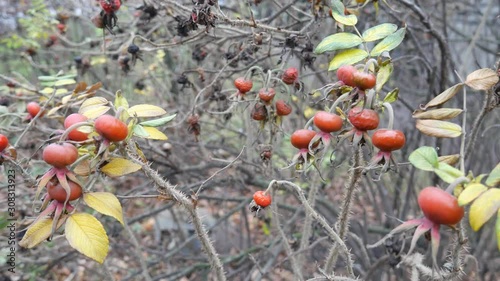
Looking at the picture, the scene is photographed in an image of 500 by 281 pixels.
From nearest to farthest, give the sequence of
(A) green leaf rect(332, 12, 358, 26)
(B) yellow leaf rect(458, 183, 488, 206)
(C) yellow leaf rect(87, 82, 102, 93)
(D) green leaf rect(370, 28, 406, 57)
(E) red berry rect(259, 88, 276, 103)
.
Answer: (B) yellow leaf rect(458, 183, 488, 206) → (D) green leaf rect(370, 28, 406, 57) → (A) green leaf rect(332, 12, 358, 26) → (E) red berry rect(259, 88, 276, 103) → (C) yellow leaf rect(87, 82, 102, 93)

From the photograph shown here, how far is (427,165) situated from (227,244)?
9.04ft

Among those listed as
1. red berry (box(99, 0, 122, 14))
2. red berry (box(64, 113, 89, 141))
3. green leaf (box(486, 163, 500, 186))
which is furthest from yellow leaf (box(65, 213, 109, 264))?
red berry (box(99, 0, 122, 14))

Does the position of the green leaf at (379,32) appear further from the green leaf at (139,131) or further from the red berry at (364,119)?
the green leaf at (139,131)

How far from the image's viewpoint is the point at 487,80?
2.96ft

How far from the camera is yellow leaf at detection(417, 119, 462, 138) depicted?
850 mm

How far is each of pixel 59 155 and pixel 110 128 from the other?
0.32ft

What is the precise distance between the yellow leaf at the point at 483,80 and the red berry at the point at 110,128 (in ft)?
2.24

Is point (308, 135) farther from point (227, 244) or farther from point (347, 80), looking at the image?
point (227, 244)

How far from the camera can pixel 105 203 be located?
2.78 ft

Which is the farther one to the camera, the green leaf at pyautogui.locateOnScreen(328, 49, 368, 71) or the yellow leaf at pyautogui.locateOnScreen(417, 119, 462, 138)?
the green leaf at pyautogui.locateOnScreen(328, 49, 368, 71)

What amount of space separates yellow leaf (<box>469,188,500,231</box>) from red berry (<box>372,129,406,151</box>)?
17 centimetres

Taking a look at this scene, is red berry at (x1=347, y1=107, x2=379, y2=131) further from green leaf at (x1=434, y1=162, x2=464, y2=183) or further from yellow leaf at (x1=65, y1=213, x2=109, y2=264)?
yellow leaf at (x1=65, y1=213, x2=109, y2=264)

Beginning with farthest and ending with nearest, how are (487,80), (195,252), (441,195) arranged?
(195,252) → (487,80) → (441,195)

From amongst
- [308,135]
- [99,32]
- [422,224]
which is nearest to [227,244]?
[99,32]
